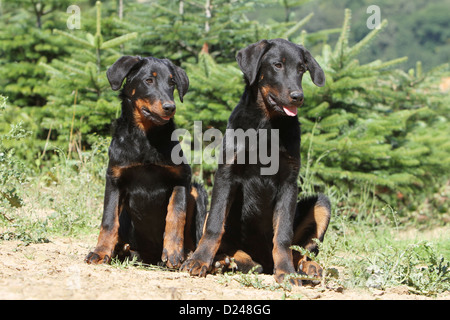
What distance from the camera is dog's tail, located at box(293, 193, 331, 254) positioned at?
4355 millimetres

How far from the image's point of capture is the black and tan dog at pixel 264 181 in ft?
12.7

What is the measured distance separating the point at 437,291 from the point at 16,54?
885 centimetres

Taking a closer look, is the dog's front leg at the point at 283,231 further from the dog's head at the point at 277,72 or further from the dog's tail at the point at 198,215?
the dog's tail at the point at 198,215

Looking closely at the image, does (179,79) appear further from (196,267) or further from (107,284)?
(107,284)

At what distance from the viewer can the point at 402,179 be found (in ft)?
23.5

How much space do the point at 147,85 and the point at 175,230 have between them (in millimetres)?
1231

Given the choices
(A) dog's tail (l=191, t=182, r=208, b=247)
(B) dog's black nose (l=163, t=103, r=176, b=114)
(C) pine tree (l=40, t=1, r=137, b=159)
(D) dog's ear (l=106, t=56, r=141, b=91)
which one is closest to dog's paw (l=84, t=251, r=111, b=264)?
(A) dog's tail (l=191, t=182, r=208, b=247)

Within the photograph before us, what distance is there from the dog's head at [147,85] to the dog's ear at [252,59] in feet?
2.12

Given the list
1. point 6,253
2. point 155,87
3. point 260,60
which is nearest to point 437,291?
point 260,60

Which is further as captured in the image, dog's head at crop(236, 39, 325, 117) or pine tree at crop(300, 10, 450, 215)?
pine tree at crop(300, 10, 450, 215)

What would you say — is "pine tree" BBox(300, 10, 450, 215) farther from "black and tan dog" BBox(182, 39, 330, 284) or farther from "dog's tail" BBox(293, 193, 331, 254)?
"black and tan dog" BBox(182, 39, 330, 284)

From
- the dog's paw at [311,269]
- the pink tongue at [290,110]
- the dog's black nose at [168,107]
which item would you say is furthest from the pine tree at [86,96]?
the dog's paw at [311,269]

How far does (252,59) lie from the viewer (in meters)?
4.05

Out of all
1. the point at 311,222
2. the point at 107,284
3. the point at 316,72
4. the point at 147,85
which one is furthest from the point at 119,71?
the point at 311,222
